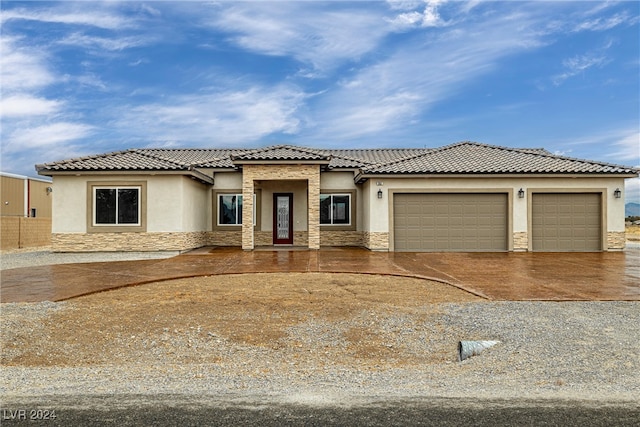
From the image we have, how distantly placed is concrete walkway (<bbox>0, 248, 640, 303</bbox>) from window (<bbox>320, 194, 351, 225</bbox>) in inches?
120

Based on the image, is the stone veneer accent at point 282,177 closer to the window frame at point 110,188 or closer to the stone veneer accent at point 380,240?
the stone veneer accent at point 380,240

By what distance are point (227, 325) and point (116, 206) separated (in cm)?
1251

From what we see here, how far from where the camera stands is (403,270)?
490 inches

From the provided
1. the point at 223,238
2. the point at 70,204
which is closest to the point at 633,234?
the point at 223,238

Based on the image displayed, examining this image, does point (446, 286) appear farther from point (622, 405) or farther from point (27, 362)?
point (27, 362)

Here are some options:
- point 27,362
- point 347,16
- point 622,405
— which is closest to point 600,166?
point 347,16

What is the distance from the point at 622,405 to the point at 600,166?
56.7 feet

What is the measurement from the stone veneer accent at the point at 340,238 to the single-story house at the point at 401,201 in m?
1.40

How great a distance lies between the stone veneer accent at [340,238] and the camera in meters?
20.8

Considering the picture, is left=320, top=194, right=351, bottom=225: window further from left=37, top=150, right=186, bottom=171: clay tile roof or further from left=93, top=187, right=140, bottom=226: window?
left=93, top=187, right=140, bottom=226: window

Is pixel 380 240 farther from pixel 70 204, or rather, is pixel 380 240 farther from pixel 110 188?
pixel 70 204

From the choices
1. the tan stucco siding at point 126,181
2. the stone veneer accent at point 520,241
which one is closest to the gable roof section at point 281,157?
the tan stucco siding at point 126,181

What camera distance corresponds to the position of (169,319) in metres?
7.26

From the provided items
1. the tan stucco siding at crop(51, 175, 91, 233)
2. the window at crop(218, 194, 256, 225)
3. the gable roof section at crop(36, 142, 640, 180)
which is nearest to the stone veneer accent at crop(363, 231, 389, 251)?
the gable roof section at crop(36, 142, 640, 180)
